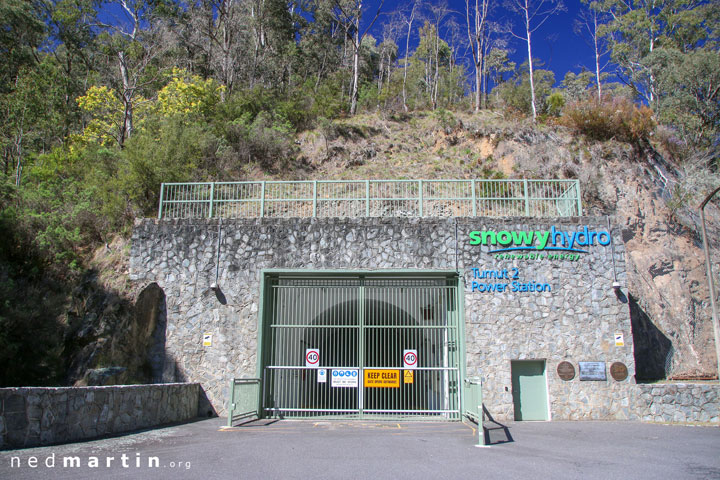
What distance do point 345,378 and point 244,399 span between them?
275cm

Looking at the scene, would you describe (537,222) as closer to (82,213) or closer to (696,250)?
(696,250)

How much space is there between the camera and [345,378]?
13.5 meters

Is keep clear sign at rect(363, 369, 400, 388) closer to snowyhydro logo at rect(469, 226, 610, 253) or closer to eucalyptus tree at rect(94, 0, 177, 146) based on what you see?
snowyhydro logo at rect(469, 226, 610, 253)

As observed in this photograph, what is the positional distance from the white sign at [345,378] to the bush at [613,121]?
1883cm

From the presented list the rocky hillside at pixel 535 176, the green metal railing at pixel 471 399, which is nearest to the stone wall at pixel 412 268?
the green metal railing at pixel 471 399

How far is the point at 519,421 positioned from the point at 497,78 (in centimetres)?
4014

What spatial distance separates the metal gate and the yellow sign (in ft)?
0.09

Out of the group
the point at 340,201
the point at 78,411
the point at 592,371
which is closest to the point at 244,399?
the point at 78,411

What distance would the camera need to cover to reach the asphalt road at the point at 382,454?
6766 mm

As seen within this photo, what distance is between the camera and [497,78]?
1834 inches

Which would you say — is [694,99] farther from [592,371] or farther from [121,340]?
[121,340]

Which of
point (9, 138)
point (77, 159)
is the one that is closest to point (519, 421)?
point (77, 159)

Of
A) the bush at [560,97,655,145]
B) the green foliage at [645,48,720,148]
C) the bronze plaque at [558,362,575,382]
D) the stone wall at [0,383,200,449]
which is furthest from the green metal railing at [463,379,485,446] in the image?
the green foliage at [645,48,720,148]

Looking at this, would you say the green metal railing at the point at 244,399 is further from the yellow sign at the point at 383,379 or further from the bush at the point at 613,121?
the bush at the point at 613,121
